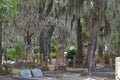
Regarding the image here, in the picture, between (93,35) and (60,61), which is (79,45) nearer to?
(93,35)

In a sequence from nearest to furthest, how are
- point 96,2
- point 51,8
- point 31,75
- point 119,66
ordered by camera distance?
1. point 119,66
2. point 31,75
3. point 96,2
4. point 51,8

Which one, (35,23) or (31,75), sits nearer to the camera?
(31,75)

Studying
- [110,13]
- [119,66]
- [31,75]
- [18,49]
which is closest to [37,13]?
[18,49]

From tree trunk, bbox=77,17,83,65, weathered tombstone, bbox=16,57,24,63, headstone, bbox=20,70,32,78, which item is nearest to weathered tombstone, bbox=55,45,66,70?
headstone, bbox=20,70,32,78

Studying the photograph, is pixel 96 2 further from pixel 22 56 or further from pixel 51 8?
pixel 22 56

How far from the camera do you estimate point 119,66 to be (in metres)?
5.28

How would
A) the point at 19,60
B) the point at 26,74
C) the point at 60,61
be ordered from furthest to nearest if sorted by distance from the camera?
the point at 19,60 < the point at 60,61 < the point at 26,74

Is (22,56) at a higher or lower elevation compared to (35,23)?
lower

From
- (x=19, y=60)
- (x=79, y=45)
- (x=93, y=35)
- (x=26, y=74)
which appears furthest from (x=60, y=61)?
(x=79, y=45)

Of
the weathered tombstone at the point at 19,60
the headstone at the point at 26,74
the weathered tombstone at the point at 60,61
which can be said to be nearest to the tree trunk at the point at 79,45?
the weathered tombstone at the point at 19,60

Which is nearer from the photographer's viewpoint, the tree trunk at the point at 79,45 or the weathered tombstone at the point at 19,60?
the weathered tombstone at the point at 19,60

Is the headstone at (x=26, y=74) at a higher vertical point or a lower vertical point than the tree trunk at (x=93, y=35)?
lower

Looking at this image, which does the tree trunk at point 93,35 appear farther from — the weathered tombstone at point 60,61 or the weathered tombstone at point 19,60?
the weathered tombstone at point 19,60

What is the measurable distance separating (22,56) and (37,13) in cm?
321
